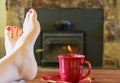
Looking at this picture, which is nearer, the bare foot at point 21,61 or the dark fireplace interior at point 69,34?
the bare foot at point 21,61

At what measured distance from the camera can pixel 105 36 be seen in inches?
124

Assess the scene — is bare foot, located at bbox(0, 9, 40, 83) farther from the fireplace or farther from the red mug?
the fireplace

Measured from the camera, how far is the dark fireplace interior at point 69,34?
3078 millimetres

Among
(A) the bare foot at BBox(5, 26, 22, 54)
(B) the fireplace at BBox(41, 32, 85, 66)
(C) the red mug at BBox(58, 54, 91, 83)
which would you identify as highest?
(A) the bare foot at BBox(5, 26, 22, 54)

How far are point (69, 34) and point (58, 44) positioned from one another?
0.19 metres

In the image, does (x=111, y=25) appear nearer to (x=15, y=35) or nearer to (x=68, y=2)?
(x=68, y=2)

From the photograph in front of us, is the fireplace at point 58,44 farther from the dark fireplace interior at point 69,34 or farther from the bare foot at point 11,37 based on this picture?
the bare foot at point 11,37

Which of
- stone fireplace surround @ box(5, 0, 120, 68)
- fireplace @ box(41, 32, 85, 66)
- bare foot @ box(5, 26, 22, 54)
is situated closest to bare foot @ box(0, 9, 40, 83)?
bare foot @ box(5, 26, 22, 54)

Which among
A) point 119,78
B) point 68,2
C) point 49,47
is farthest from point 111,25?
point 119,78

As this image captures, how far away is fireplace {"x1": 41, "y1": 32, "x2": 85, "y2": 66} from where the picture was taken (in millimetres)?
3062

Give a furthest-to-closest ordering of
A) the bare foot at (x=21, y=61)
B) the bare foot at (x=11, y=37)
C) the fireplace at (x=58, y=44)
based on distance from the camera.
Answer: the fireplace at (x=58, y=44) → the bare foot at (x=11, y=37) → the bare foot at (x=21, y=61)

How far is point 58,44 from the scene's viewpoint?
3150 mm

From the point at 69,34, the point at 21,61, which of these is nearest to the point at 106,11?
the point at 69,34

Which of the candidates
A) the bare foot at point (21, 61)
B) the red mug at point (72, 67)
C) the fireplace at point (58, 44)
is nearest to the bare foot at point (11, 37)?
the bare foot at point (21, 61)
